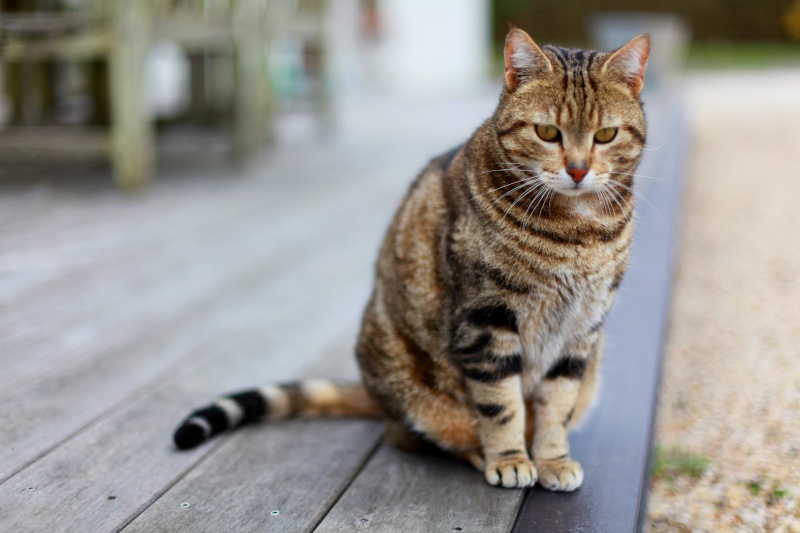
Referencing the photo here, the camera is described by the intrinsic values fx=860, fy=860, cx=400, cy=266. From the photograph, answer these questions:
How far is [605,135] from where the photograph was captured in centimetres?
157

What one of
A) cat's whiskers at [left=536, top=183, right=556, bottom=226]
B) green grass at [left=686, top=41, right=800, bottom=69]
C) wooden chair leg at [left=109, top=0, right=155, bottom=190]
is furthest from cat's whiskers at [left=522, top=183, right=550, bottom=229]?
green grass at [left=686, top=41, right=800, bottom=69]

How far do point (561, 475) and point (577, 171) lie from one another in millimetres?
576

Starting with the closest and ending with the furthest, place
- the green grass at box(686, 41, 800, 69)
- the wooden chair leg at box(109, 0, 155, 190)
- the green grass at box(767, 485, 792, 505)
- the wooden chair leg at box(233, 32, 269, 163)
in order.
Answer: the green grass at box(767, 485, 792, 505) < the wooden chair leg at box(109, 0, 155, 190) < the wooden chair leg at box(233, 32, 269, 163) < the green grass at box(686, 41, 800, 69)

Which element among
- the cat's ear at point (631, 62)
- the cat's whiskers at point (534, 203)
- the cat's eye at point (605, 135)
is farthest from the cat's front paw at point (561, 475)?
the cat's ear at point (631, 62)

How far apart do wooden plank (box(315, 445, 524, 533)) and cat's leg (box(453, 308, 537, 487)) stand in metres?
0.04

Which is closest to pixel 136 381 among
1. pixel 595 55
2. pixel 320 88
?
pixel 595 55

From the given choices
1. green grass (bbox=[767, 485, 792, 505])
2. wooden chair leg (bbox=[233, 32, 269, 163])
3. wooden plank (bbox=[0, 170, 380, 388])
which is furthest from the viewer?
wooden chair leg (bbox=[233, 32, 269, 163])

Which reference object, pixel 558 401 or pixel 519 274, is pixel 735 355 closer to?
pixel 558 401

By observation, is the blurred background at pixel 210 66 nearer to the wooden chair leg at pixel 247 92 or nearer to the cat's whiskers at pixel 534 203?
the wooden chair leg at pixel 247 92

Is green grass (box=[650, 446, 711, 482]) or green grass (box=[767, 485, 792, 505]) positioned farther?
green grass (box=[650, 446, 711, 482])

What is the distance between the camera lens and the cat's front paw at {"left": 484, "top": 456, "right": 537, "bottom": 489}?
1637 millimetres

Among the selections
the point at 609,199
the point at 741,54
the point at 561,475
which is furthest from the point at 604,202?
the point at 741,54

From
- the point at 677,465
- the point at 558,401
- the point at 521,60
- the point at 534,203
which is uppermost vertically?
the point at 521,60

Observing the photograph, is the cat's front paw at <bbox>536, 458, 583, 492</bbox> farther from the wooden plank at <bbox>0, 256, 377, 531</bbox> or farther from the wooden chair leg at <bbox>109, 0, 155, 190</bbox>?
the wooden chair leg at <bbox>109, 0, 155, 190</bbox>
